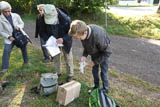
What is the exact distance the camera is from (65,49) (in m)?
3.42

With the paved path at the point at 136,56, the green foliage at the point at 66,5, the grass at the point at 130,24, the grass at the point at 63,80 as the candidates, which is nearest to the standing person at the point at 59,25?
the grass at the point at 63,80

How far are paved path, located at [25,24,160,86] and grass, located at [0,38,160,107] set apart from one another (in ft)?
1.66

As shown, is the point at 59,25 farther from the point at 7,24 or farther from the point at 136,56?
the point at 136,56

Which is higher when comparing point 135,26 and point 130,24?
point 130,24

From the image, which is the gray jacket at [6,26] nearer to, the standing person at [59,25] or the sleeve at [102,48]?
the standing person at [59,25]

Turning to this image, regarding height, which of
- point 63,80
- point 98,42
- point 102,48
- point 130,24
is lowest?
point 63,80

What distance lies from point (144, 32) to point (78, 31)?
7.45 metres

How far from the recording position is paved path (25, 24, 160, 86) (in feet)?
15.3

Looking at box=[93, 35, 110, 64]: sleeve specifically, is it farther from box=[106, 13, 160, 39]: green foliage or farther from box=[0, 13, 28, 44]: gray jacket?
box=[106, 13, 160, 39]: green foliage

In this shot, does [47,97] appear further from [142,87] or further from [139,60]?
[139,60]

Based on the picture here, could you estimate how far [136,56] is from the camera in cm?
592

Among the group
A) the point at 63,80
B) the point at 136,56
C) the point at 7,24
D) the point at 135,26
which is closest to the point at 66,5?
the point at 135,26

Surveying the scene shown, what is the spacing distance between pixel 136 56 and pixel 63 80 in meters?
3.28

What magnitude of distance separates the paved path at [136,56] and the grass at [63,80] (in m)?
0.50
